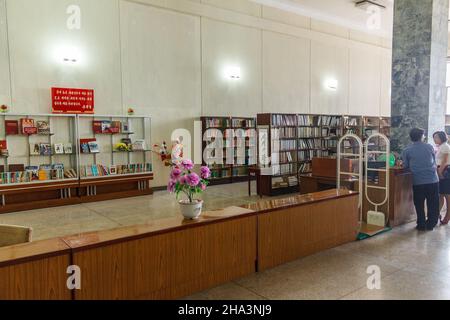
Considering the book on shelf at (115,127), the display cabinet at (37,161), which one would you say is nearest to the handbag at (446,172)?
the book on shelf at (115,127)

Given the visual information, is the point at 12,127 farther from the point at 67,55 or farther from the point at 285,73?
the point at 285,73

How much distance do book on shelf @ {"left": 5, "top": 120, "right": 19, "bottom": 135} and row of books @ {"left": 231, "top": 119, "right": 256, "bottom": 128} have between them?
18.3 feet

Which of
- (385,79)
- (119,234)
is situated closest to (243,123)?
(119,234)

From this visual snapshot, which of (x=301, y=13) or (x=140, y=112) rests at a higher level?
(x=301, y=13)

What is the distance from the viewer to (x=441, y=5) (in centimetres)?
650

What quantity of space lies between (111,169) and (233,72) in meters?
4.79

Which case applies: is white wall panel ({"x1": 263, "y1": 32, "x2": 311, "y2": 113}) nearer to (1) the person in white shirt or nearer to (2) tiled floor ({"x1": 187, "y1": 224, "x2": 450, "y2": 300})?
(1) the person in white shirt

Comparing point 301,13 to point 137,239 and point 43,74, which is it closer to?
point 43,74

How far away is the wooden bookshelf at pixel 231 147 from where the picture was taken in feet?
33.8

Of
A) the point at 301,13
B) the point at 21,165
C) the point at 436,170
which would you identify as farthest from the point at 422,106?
the point at 21,165

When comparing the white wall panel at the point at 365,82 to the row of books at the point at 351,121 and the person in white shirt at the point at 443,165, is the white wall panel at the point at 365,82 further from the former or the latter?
the person in white shirt at the point at 443,165

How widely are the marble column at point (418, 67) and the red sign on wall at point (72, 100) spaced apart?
6493mm
